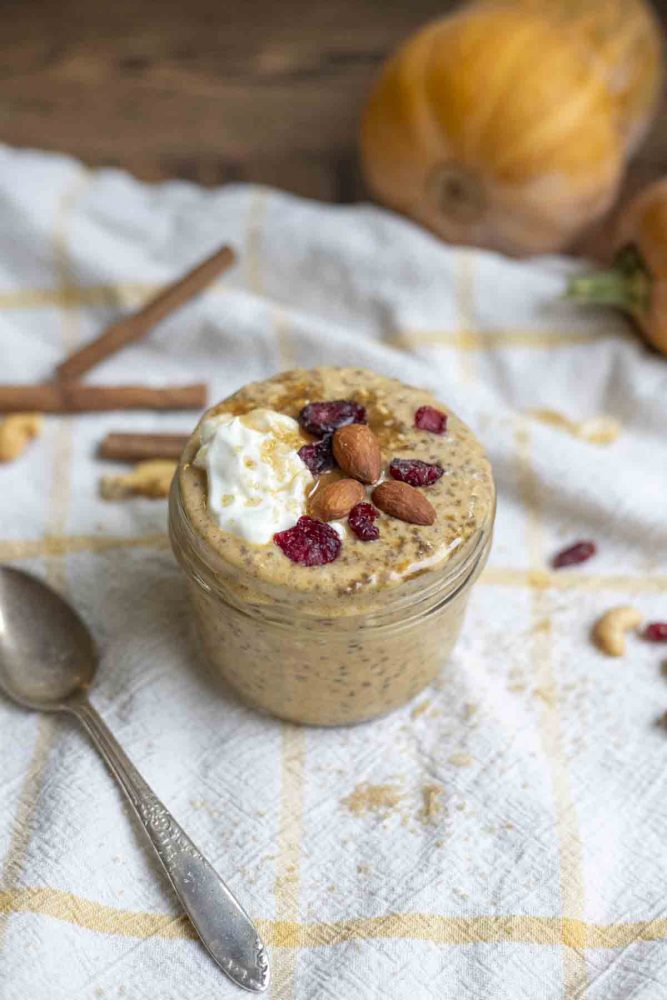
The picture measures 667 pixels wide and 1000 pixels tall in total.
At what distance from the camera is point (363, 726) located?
171 centimetres

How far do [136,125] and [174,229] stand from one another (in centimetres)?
56

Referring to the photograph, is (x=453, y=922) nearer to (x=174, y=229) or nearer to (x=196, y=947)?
(x=196, y=947)

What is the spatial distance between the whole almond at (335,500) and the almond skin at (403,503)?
30 millimetres

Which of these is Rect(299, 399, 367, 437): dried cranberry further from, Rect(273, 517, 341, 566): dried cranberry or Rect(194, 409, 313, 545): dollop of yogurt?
Rect(273, 517, 341, 566): dried cranberry

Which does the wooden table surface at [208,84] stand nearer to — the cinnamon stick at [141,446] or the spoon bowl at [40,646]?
the cinnamon stick at [141,446]

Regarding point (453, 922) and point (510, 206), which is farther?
point (510, 206)

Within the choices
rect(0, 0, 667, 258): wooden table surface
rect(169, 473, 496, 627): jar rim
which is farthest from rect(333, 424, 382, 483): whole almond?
rect(0, 0, 667, 258): wooden table surface

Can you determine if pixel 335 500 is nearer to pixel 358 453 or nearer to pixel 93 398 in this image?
pixel 358 453

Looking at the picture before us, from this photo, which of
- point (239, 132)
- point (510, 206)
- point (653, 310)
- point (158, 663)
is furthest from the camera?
point (239, 132)

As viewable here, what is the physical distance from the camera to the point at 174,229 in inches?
93.9

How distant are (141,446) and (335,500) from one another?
698mm

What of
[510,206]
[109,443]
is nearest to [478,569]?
[109,443]

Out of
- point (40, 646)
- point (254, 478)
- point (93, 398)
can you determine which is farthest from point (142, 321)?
→ point (254, 478)

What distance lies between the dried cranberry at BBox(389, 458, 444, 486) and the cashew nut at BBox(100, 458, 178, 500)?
580 millimetres
